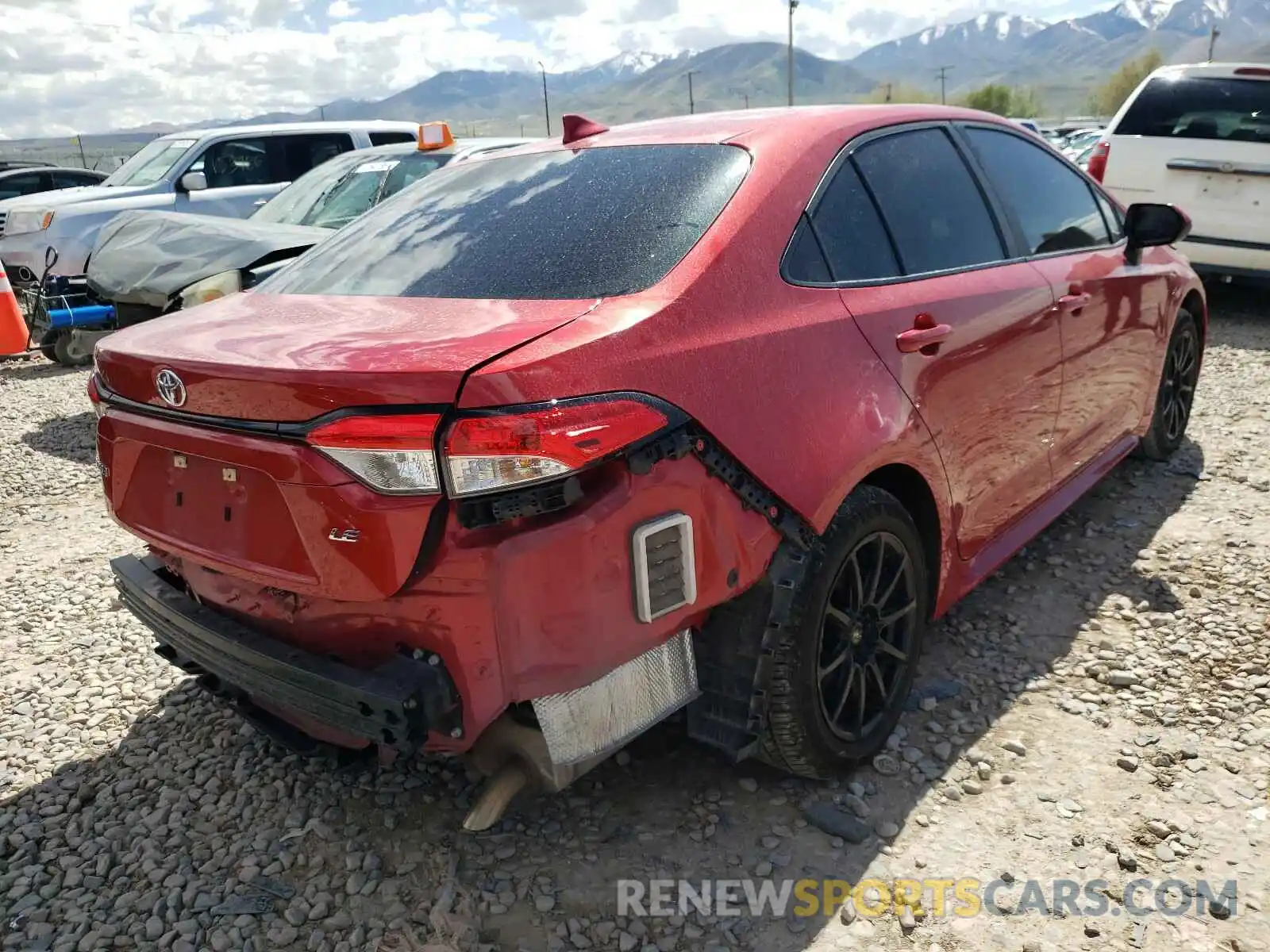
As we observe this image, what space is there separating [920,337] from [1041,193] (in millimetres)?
1350

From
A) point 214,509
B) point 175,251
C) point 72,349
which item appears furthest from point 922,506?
point 72,349

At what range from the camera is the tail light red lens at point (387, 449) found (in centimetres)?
181

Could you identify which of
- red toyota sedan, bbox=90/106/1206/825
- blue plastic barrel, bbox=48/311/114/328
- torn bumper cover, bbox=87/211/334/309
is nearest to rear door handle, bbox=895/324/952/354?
red toyota sedan, bbox=90/106/1206/825

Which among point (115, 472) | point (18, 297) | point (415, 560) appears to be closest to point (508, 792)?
point (415, 560)

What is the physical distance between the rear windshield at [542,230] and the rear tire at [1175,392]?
9.99 feet

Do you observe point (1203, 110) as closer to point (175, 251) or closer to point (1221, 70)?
point (1221, 70)

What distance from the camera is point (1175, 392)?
15.9ft

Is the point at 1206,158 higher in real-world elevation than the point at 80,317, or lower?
higher

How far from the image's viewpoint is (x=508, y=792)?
2258mm

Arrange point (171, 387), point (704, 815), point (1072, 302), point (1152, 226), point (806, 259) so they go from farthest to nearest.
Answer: point (1152, 226), point (1072, 302), point (704, 815), point (806, 259), point (171, 387)

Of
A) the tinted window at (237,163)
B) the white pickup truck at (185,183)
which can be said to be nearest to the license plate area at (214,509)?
the white pickup truck at (185,183)

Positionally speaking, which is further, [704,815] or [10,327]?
[10,327]

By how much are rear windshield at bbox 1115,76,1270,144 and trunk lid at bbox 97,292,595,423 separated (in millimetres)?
7255

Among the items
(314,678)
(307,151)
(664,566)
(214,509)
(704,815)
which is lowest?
(704,815)
